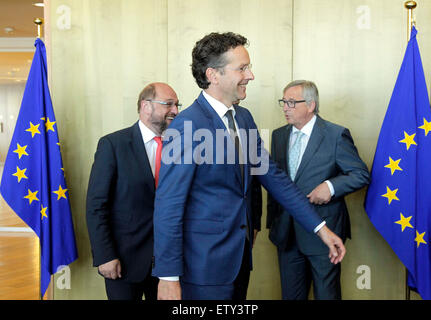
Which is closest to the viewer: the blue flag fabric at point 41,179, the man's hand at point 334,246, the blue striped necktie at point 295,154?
the man's hand at point 334,246

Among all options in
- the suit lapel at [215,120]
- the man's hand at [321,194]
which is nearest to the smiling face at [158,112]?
the suit lapel at [215,120]

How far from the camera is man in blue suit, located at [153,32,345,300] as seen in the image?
176 cm

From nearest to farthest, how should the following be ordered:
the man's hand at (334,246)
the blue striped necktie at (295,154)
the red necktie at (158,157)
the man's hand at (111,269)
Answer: the man's hand at (334,246) → the man's hand at (111,269) → the red necktie at (158,157) → the blue striped necktie at (295,154)

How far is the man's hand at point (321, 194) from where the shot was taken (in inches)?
105

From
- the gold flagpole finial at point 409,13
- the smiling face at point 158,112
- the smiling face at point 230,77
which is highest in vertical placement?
the gold flagpole finial at point 409,13

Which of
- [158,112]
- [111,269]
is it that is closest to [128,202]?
[111,269]

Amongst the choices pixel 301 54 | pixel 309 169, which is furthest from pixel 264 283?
pixel 301 54

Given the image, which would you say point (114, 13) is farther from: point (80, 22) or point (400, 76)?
point (400, 76)

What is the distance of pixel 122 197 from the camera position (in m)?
2.47

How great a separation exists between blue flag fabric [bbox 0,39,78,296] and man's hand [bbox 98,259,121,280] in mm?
979

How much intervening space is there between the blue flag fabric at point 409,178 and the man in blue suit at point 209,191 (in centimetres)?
118

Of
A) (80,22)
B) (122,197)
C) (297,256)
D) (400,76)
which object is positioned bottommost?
(297,256)

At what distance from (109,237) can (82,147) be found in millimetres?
1488

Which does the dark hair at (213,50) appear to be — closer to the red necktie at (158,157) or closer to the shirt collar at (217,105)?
the shirt collar at (217,105)
